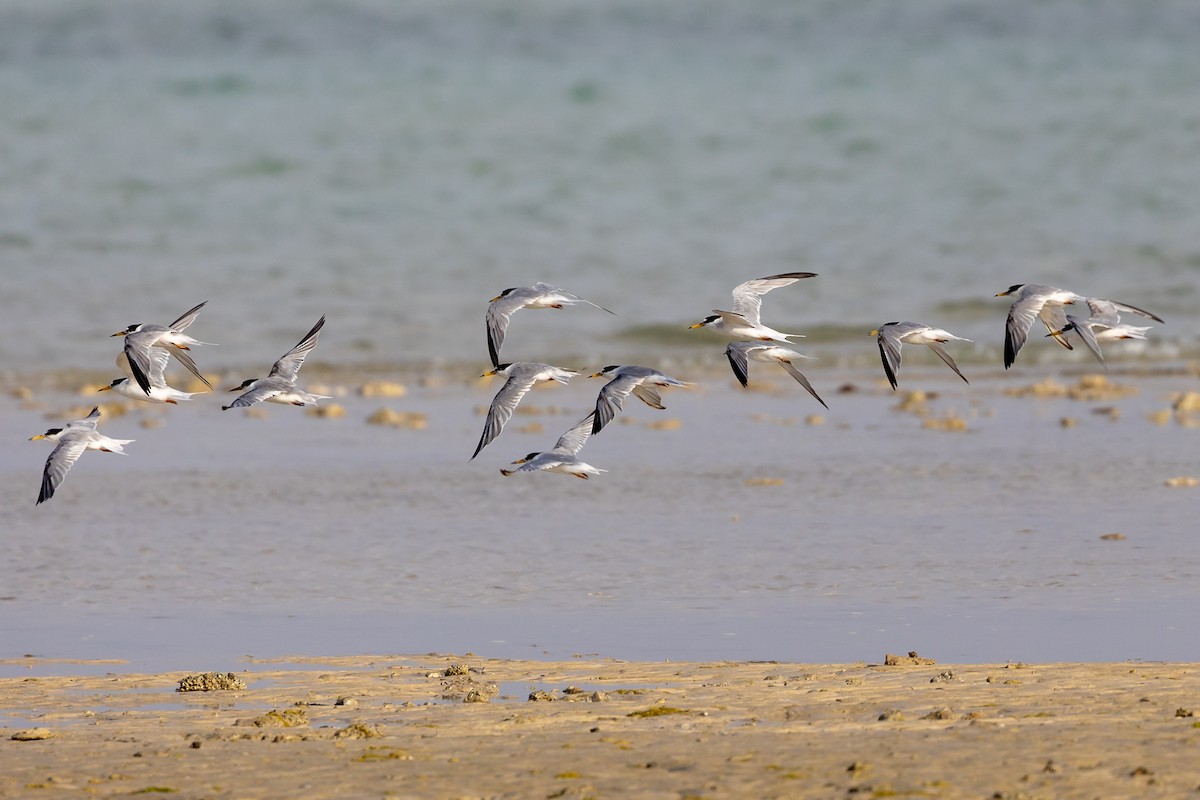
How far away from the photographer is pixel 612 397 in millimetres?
11328

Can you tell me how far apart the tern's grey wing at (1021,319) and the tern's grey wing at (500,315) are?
318 centimetres

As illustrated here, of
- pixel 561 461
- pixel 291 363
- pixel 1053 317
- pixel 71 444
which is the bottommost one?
pixel 561 461

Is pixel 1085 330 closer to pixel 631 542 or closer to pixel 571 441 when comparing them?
pixel 631 542

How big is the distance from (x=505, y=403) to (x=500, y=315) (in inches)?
30.1

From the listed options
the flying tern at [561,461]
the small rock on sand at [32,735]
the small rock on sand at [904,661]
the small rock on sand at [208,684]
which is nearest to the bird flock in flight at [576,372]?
the flying tern at [561,461]

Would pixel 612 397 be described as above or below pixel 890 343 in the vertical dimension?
below

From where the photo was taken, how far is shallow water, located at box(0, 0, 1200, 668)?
33.9 ft

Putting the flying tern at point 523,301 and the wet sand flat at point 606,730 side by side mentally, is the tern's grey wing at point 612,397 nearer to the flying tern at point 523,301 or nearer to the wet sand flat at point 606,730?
the flying tern at point 523,301

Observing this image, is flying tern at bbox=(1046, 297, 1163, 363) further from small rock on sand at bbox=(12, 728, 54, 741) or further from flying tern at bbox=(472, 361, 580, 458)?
small rock on sand at bbox=(12, 728, 54, 741)

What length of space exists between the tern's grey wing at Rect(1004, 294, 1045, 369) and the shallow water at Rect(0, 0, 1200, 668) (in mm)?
1350

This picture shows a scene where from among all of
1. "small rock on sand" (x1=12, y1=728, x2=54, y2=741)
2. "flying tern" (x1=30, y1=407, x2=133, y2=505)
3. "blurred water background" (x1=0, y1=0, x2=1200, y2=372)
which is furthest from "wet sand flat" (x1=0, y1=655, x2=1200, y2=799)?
"blurred water background" (x1=0, y1=0, x2=1200, y2=372)

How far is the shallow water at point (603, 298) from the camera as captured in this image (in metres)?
10.3

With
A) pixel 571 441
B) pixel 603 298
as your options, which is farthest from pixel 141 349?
pixel 603 298

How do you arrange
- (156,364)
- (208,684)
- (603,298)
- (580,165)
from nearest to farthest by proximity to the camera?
(208,684) < (156,364) < (603,298) < (580,165)
